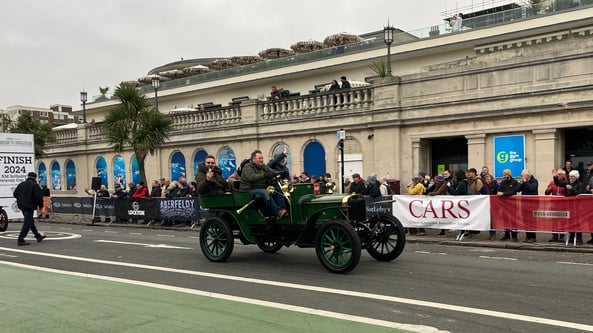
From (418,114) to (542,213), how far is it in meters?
7.27

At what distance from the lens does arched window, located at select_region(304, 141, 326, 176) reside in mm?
21297

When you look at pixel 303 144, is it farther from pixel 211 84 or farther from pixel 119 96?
pixel 211 84

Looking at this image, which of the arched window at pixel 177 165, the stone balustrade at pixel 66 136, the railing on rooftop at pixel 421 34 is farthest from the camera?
the stone balustrade at pixel 66 136

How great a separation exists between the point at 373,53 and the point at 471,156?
11063 millimetres

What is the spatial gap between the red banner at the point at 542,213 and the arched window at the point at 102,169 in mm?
24893

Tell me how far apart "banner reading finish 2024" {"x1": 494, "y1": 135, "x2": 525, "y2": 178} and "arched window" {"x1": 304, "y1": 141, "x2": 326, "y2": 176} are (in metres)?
7.14

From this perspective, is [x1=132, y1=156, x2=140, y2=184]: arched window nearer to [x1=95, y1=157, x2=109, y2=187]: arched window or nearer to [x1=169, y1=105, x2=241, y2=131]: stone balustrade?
[x1=95, y1=157, x2=109, y2=187]: arched window

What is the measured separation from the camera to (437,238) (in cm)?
1295

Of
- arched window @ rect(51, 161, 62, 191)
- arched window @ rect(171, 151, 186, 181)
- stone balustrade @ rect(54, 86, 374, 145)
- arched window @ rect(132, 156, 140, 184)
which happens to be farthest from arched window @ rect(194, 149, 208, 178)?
arched window @ rect(51, 161, 62, 191)

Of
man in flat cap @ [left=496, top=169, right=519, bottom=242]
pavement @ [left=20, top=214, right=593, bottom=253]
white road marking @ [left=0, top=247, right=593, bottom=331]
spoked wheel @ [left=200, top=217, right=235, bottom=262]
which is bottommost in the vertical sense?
pavement @ [left=20, top=214, right=593, bottom=253]

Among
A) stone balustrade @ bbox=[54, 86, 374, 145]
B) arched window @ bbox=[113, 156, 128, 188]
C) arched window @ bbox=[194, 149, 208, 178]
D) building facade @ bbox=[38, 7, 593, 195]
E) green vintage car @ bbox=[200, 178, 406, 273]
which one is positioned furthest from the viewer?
arched window @ bbox=[113, 156, 128, 188]

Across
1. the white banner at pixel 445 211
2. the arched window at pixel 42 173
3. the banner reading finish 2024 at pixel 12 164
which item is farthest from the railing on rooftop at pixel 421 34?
the banner reading finish 2024 at pixel 12 164

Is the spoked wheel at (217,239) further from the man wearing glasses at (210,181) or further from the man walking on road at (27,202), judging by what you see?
the man walking on road at (27,202)

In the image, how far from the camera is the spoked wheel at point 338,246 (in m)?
7.65
